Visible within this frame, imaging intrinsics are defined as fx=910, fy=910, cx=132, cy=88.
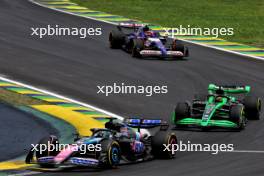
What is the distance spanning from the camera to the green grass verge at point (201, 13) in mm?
41647

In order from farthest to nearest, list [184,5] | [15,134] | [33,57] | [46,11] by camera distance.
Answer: [184,5], [46,11], [33,57], [15,134]

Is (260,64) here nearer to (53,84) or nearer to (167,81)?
(167,81)

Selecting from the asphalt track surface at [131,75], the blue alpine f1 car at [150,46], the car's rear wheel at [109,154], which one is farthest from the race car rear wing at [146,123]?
the blue alpine f1 car at [150,46]

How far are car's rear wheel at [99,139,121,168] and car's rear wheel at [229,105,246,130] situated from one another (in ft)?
18.8

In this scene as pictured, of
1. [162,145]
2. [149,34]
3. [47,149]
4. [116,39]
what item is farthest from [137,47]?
[47,149]

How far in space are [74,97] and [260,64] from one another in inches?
362

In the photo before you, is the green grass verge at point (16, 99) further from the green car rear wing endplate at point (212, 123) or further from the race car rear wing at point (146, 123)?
the race car rear wing at point (146, 123)

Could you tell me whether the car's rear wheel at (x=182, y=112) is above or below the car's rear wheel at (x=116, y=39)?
below

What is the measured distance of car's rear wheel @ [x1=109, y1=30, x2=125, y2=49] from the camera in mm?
36688

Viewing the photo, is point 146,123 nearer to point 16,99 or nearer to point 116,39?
point 16,99

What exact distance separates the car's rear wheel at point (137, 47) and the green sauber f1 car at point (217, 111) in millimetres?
9380

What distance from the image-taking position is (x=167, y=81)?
102ft

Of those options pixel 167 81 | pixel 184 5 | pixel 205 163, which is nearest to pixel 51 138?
pixel 205 163

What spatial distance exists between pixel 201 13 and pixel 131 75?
565 inches
